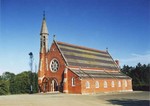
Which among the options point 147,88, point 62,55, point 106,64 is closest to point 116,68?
point 106,64

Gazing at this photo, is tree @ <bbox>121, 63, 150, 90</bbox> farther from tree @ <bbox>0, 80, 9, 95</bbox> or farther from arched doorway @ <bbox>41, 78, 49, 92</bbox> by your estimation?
tree @ <bbox>0, 80, 9, 95</bbox>

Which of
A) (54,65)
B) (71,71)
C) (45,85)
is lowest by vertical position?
(45,85)

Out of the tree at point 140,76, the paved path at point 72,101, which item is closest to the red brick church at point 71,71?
the tree at point 140,76

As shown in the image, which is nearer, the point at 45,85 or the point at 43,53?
the point at 45,85

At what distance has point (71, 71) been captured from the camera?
172 feet

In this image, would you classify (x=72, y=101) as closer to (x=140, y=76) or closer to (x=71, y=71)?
(x=71, y=71)

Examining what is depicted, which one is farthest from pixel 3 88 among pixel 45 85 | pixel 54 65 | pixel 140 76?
pixel 140 76

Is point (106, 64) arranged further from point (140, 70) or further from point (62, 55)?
point (62, 55)

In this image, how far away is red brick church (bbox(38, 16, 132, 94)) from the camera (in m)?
52.3

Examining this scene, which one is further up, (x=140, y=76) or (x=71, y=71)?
(x=71, y=71)

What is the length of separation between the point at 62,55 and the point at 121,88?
68.5ft

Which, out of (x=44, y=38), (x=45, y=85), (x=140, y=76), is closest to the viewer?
(x=45, y=85)

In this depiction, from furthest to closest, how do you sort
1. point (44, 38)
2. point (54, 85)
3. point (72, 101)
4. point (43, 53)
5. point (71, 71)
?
point (44, 38)
point (43, 53)
point (54, 85)
point (71, 71)
point (72, 101)

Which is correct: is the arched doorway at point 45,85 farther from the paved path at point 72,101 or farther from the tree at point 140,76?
the tree at point 140,76
